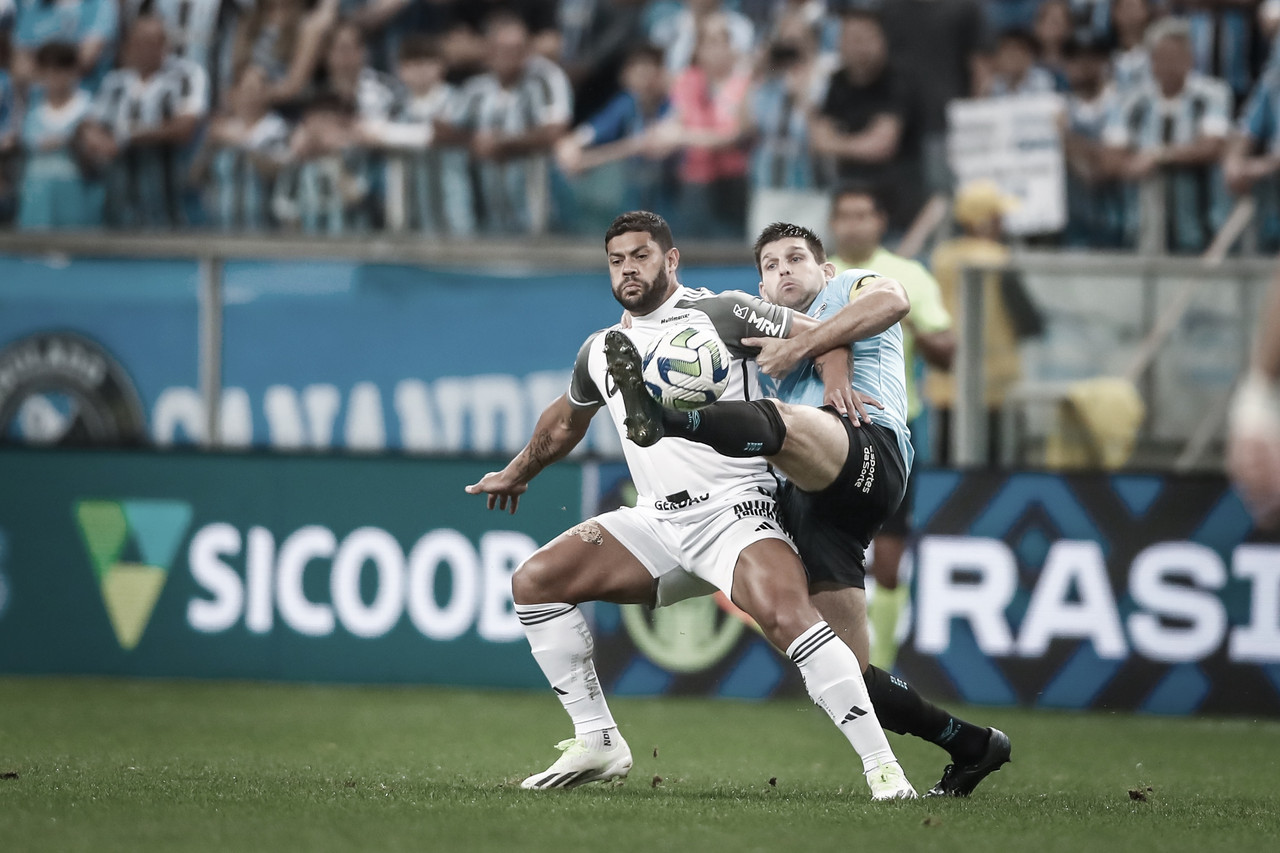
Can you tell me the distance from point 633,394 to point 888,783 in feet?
5.05

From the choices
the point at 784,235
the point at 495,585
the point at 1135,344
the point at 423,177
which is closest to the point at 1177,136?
the point at 1135,344

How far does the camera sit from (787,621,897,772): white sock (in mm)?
5590

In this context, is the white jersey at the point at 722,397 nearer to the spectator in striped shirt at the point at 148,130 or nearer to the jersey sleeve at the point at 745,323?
the jersey sleeve at the point at 745,323

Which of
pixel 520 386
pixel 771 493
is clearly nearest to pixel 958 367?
pixel 520 386

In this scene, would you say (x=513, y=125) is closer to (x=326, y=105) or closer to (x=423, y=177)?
(x=423, y=177)

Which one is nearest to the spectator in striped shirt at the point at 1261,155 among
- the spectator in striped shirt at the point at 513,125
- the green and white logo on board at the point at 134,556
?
the spectator in striped shirt at the point at 513,125

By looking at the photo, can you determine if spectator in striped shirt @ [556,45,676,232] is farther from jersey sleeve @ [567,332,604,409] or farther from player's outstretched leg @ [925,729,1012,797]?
player's outstretched leg @ [925,729,1012,797]

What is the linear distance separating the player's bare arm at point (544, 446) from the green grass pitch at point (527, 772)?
3.57 ft

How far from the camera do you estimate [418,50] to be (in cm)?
1256

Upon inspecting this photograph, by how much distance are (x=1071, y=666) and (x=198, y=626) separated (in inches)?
201

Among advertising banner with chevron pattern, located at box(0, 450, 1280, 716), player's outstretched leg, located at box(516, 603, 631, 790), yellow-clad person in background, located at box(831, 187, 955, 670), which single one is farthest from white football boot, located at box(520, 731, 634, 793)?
advertising banner with chevron pattern, located at box(0, 450, 1280, 716)

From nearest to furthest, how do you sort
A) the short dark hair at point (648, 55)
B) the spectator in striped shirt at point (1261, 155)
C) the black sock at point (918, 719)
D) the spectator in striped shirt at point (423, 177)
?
the black sock at point (918, 719) < the spectator in striped shirt at point (1261, 155) < the spectator in striped shirt at point (423, 177) < the short dark hair at point (648, 55)

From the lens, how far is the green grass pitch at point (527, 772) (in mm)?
4816

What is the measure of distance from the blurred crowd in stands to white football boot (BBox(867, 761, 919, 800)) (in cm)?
571
